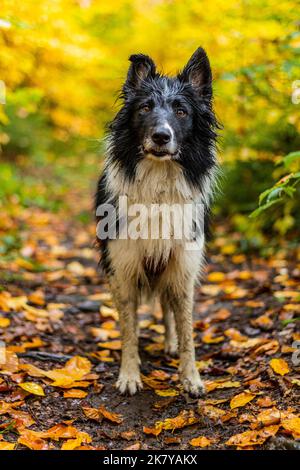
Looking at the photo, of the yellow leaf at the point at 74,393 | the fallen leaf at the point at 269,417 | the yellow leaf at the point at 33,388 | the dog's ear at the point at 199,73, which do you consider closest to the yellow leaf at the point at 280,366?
the fallen leaf at the point at 269,417

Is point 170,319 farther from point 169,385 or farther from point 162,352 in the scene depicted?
point 169,385

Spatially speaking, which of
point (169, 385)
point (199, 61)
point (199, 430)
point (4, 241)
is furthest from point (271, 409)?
point (4, 241)

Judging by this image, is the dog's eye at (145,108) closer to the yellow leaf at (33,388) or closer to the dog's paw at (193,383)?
the dog's paw at (193,383)

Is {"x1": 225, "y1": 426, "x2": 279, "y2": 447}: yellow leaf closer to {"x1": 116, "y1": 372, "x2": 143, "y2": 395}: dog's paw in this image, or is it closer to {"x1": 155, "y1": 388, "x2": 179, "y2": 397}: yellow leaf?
{"x1": 155, "y1": 388, "x2": 179, "y2": 397}: yellow leaf

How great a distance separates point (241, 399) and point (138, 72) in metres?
2.28

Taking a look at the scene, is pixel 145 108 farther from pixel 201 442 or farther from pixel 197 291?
pixel 197 291

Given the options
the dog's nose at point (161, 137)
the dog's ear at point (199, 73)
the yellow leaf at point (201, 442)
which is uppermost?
A: the dog's ear at point (199, 73)

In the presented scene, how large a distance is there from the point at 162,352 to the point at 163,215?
1.53m

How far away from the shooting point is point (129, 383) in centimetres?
365

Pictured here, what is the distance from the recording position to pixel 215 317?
4898 mm

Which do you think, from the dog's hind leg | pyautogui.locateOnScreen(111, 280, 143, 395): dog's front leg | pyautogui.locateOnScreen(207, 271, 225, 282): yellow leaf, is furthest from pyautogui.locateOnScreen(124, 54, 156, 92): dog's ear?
pyautogui.locateOnScreen(207, 271, 225, 282): yellow leaf

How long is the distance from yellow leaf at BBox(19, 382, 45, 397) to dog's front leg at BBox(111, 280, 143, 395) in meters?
0.60

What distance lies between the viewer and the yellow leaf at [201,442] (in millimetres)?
2828

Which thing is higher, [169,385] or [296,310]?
[296,310]
